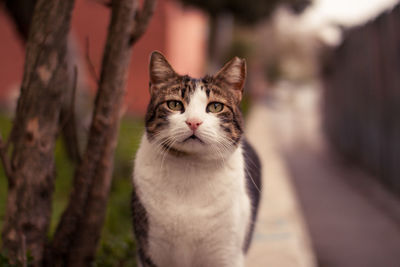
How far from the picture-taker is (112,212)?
3.92 metres

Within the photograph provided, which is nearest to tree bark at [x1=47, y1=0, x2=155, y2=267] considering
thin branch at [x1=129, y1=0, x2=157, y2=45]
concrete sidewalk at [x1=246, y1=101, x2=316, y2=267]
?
thin branch at [x1=129, y1=0, x2=157, y2=45]

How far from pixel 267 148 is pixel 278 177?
1.61 meters

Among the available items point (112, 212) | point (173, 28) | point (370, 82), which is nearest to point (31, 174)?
point (112, 212)

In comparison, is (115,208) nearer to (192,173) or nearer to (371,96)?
(192,173)

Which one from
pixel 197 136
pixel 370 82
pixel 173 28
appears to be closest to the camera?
pixel 197 136

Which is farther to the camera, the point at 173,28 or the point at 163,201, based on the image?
the point at 173,28

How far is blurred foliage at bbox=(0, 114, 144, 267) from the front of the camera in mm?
2580

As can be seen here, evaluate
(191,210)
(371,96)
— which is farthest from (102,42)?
(191,210)

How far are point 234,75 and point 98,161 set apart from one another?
0.87 metres

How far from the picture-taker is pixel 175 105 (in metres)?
1.77

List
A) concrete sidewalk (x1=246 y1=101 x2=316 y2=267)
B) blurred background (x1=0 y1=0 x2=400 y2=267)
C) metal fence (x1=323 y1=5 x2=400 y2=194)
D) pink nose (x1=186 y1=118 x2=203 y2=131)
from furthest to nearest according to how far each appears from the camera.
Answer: metal fence (x1=323 y1=5 x2=400 y2=194)
blurred background (x1=0 y1=0 x2=400 y2=267)
concrete sidewalk (x1=246 y1=101 x2=316 y2=267)
pink nose (x1=186 y1=118 x2=203 y2=131)

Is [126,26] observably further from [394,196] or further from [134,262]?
[394,196]

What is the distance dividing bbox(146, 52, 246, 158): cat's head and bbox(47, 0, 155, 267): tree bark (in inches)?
13.5

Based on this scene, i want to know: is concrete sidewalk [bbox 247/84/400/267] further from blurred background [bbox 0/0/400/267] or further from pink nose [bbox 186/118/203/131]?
pink nose [bbox 186/118/203/131]
